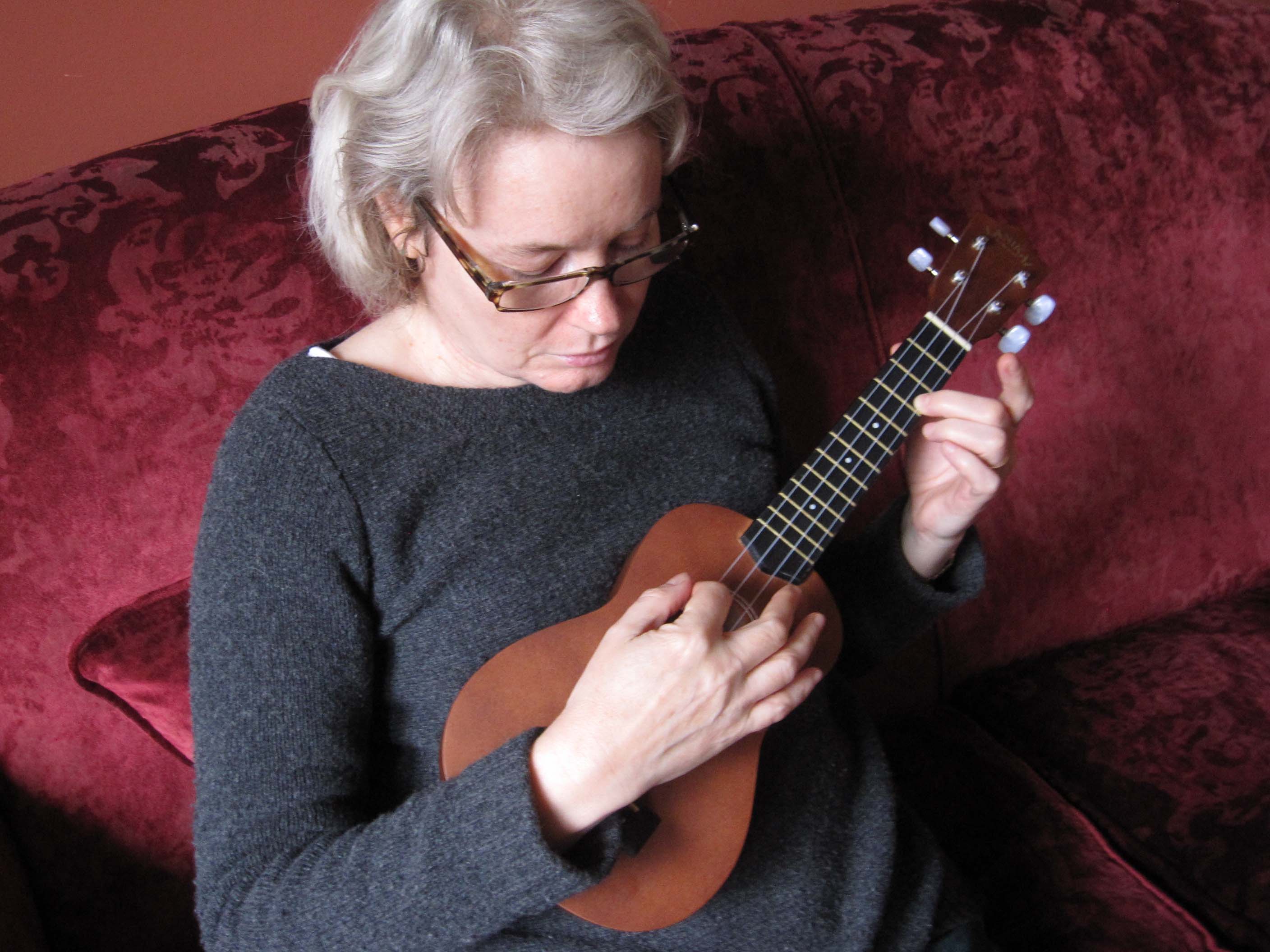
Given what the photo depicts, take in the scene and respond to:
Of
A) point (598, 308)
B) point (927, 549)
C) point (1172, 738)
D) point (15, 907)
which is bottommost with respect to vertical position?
point (1172, 738)

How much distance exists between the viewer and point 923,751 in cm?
145

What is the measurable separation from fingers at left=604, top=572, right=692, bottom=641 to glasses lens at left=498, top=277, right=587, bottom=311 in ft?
0.85

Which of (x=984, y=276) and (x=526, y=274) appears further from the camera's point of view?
(x=984, y=276)

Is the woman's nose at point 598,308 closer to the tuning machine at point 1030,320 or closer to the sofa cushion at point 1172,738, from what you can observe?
the tuning machine at point 1030,320

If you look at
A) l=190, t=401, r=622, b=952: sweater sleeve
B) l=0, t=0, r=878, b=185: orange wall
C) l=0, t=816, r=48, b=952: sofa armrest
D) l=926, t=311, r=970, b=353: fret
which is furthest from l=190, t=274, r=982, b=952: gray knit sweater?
l=0, t=0, r=878, b=185: orange wall

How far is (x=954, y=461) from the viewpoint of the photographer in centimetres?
98

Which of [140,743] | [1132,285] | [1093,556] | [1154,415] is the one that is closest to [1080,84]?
[1132,285]

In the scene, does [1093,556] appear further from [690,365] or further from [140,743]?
[140,743]

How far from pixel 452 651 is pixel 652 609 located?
0.21 metres

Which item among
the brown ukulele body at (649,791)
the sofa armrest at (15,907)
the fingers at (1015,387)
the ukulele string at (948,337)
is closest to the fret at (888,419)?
the ukulele string at (948,337)

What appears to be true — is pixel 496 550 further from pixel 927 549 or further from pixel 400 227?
pixel 927 549

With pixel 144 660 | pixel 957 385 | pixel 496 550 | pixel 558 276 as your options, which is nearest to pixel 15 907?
pixel 144 660

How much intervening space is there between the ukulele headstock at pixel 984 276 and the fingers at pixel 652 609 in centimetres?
41

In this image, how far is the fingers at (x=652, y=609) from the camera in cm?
81
